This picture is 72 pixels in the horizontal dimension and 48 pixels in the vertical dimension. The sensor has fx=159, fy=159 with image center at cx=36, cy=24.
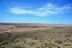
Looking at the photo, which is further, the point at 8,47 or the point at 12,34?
the point at 12,34

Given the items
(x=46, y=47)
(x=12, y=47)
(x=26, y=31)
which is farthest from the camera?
(x=26, y=31)

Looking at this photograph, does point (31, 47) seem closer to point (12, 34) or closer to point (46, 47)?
point (46, 47)

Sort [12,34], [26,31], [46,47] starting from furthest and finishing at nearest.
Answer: [26,31], [12,34], [46,47]

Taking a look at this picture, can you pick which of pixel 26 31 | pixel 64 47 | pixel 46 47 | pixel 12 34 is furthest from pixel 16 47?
pixel 26 31

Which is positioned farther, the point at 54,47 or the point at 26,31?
the point at 26,31

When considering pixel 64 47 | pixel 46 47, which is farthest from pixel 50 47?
pixel 64 47

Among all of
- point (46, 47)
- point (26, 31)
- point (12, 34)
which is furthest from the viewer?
point (26, 31)

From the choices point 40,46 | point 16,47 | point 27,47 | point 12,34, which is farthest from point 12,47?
point 12,34

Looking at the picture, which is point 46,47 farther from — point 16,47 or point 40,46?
point 16,47

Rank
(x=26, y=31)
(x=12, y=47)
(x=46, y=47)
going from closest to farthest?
(x=12, y=47), (x=46, y=47), (x=26, y=31)
